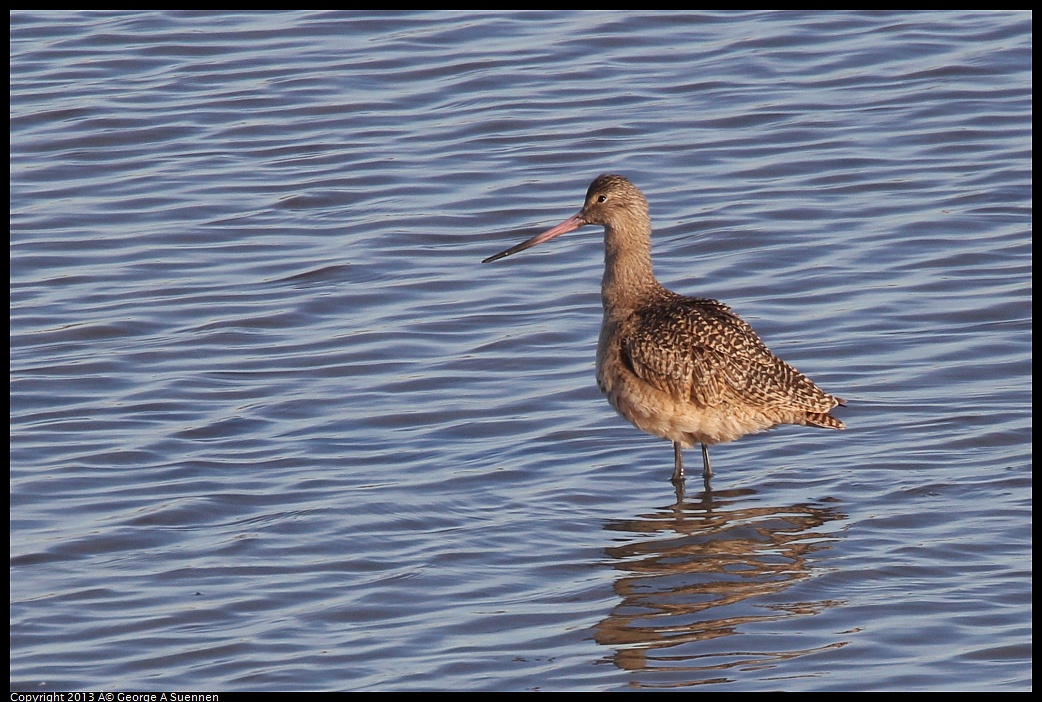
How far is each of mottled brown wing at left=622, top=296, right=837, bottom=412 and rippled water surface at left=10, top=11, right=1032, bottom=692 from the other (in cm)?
36

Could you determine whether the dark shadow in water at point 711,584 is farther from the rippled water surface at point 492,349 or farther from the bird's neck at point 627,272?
the bird's neck at point 627,272

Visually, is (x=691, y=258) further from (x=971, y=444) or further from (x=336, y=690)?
(x=336, y=690)

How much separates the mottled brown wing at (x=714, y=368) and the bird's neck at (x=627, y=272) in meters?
0.39

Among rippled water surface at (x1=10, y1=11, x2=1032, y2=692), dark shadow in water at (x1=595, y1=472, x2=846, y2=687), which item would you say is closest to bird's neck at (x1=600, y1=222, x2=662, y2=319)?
rippled water surface at (x1=10, y1=11, x2=1032, y2=692)

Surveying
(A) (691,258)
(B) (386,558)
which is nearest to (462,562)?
(B) (386,558)

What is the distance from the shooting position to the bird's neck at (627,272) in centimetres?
744

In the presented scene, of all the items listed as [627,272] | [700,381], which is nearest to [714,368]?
[700,381]

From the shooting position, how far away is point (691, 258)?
367 inches

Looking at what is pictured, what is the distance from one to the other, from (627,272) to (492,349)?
1.08m

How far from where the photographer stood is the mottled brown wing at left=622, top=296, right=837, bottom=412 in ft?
22.7

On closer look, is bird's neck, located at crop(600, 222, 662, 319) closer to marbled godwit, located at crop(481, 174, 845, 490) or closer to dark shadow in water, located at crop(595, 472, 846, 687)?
marbled godwit, located at crop(481, 174, 845, 490)

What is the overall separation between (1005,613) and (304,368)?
3.78 meters

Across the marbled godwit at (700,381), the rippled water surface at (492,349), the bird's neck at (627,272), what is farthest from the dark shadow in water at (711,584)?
the bird's neck at (627,272)
